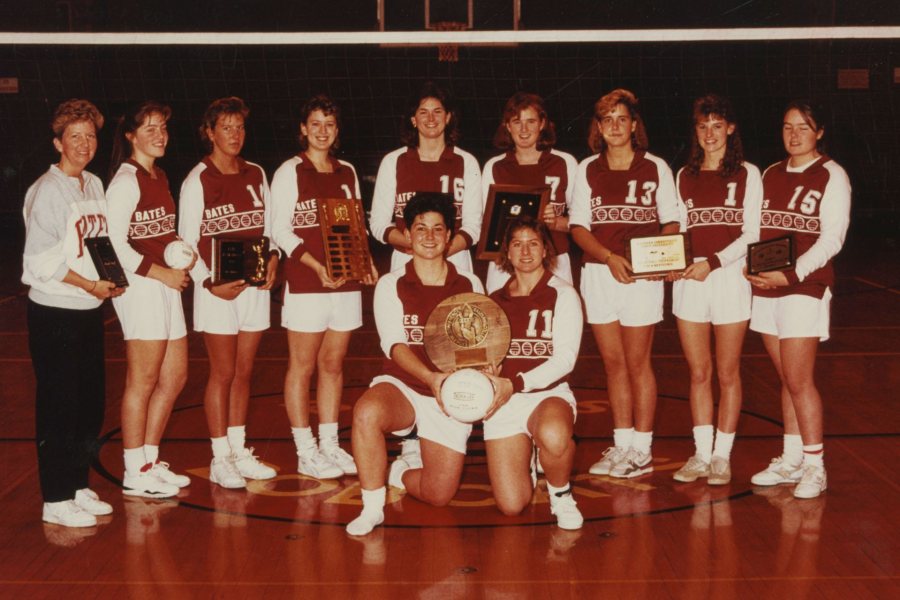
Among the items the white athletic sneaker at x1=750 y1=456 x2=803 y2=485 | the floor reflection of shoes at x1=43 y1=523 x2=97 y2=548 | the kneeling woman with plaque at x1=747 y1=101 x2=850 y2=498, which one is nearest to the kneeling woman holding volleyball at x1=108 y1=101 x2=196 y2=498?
the floor reflection of shoes at x1=43 y1=523 x2=97 y2=548

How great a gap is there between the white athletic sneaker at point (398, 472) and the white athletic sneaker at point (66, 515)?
4.54ft

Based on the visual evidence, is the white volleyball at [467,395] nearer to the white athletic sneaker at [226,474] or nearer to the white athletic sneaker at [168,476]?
the white athletic sneaker at [226,474]

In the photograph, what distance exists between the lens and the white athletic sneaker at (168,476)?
521cm

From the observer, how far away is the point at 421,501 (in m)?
5.04

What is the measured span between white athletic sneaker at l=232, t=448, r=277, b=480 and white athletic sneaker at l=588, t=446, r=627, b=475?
1.59 meters

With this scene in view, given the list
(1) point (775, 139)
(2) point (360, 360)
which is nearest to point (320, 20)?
(1) point (775, 139)

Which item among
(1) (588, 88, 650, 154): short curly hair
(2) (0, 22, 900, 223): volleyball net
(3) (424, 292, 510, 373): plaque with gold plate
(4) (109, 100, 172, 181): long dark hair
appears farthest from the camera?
(2) (0, 22, 900, 223): volleyball net

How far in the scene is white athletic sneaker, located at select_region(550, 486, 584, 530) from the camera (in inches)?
181

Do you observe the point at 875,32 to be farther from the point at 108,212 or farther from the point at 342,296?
the point at 108,212

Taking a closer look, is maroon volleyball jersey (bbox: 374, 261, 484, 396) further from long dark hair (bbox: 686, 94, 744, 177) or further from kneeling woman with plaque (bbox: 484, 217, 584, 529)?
long dark hair (bbox: 686, 94, 744, 177)

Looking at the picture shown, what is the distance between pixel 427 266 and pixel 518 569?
4.66ft

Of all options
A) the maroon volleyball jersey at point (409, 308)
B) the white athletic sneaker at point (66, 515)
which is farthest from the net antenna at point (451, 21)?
the white athletic sneaker at point (66, 515)

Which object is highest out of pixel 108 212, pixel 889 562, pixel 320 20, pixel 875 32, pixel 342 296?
pixel 320 20

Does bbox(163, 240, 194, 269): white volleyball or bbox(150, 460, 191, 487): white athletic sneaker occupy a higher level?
bbox(163, 240, 194, 269): white volleyball
